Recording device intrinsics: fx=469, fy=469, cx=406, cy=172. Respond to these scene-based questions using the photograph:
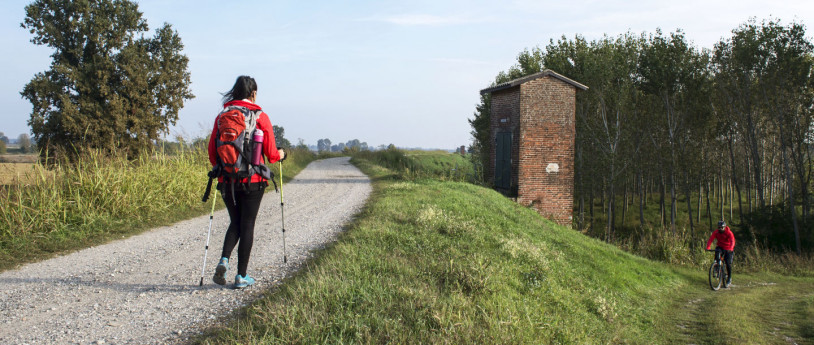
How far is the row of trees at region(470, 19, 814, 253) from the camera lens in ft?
86.9

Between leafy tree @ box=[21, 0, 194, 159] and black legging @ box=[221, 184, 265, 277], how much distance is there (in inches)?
839

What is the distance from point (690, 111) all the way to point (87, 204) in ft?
113

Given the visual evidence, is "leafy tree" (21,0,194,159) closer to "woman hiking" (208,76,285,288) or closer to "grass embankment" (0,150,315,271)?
"grass embankment" (0,150,315,271)

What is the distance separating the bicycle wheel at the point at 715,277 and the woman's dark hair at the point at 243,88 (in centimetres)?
1340

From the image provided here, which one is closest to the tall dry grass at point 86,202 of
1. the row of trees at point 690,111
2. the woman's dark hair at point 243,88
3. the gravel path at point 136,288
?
the gravel path at point 136,288

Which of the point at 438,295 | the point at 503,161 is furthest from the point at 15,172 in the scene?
the point at 503,161

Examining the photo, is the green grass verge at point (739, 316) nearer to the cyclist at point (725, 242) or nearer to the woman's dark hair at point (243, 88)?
the cyclist at point (725, 242)

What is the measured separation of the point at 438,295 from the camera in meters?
4.96

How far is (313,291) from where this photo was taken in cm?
450

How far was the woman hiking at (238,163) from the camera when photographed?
4539 mm

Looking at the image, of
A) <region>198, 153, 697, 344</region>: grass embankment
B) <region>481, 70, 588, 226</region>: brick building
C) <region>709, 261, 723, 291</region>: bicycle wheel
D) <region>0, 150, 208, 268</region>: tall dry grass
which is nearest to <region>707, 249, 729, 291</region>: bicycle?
<region>709, 261, 723, 291</region>: bicycle wheel

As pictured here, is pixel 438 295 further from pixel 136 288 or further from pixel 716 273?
pixel 716 273

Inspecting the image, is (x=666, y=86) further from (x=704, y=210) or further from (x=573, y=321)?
(x=573, y=321)

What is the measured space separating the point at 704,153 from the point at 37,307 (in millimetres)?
38496
